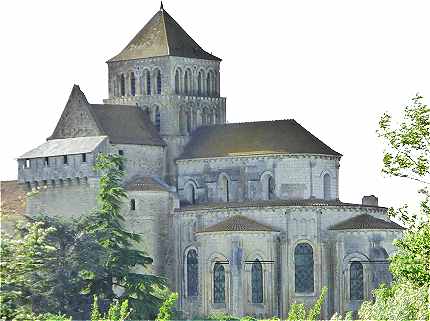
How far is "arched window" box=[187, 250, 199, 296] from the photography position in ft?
348

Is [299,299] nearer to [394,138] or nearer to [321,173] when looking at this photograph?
[321,173]

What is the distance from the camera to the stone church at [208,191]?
10356 cm

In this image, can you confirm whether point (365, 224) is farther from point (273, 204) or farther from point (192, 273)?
point (192, 273)

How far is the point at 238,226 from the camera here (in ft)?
339

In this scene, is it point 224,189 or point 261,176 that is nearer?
point 261,176

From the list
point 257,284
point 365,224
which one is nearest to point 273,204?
point 257,284

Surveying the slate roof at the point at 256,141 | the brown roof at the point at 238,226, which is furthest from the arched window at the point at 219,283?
the slate roof at the point at 256,141

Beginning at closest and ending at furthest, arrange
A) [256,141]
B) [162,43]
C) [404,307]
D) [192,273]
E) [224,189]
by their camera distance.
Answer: [404,307] < [192,273] < [224,189] < [256,141] < [162,43]

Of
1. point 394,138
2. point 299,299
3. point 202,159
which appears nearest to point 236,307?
point 299,299

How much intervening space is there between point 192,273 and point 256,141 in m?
8.72

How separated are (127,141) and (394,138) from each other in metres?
61.4

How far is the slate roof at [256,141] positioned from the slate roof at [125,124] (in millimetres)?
2395

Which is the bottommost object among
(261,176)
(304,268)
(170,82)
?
(304,268)

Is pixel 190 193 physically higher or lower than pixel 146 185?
lower
